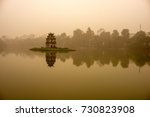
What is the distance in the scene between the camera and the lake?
2.02 meters

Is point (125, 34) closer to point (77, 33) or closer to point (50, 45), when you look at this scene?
point (77, 33)

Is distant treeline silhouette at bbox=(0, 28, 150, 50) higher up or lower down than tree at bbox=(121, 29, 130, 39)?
lower down

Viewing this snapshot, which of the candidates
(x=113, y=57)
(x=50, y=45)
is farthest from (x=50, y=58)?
(x=113, y=57)

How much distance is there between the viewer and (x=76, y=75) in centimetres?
206

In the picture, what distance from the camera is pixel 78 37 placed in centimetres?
204

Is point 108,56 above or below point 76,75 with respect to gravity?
above

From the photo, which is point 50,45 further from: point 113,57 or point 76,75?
point 113,57

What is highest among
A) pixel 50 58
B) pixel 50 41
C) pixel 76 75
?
pixel 50 41

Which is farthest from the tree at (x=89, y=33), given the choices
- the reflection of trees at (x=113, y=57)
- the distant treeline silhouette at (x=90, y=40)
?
the reflection of trees at (x=113, y=57)

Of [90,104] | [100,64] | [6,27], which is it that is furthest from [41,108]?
[6,27]

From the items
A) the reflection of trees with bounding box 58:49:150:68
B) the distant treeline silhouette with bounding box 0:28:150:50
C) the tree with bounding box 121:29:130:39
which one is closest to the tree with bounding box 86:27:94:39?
the distant treeline silhouette with bounding box 0:28:150:50

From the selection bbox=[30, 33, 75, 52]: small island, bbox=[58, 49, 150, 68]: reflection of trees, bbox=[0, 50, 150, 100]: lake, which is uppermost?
bbox=[30, 33, 75, 52]: small island

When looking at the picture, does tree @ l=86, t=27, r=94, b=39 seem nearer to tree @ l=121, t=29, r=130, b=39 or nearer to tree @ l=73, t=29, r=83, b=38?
tree @ l=73, t=29, r=83, b=38

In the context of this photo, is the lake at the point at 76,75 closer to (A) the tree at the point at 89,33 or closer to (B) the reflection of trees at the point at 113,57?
(B) the reflection of trees at the point at 113,57
